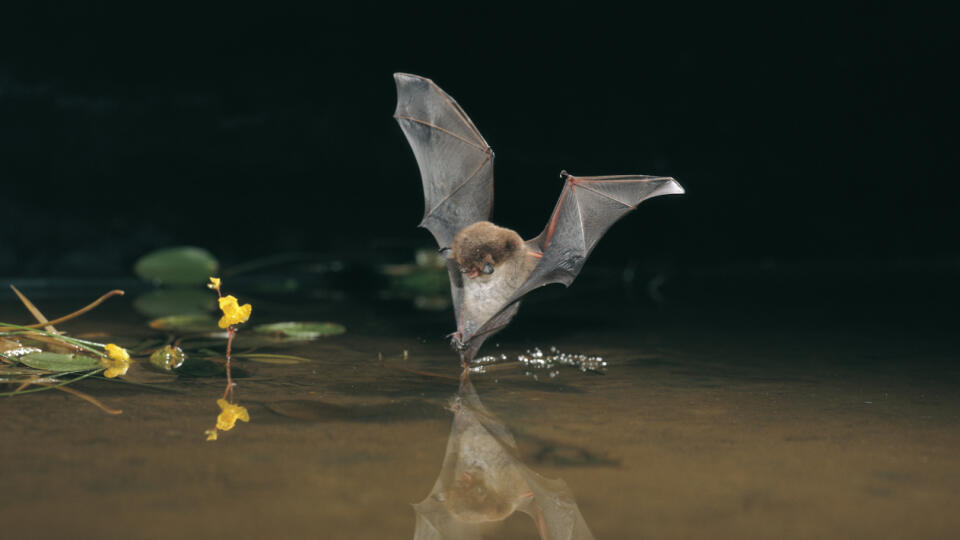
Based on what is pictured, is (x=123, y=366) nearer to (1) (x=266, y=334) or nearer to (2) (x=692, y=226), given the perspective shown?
(1) (x=266, y=334)

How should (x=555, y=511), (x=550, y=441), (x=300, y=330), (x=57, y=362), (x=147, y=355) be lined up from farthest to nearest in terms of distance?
(x=300, y=330) < (x=147, y=355) < (x=57, y=362) < (x=550, y=441) < (x=555, y=511)

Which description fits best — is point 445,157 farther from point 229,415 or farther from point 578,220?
point 229,415

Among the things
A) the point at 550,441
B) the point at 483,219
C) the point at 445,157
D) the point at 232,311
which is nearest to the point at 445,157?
the point at 445,157

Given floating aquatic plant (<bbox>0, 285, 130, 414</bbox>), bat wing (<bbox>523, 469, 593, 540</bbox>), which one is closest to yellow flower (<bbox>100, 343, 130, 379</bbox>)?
floating aquatic plant (<bbox>0, 285, 130, 414</bbox>)

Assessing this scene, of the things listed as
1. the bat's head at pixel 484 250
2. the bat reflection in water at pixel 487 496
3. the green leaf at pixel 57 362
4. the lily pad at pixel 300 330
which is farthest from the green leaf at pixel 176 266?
the bat reflection in water at pixel 487 496

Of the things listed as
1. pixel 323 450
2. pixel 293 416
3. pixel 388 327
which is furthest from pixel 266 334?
pixel 323 450
